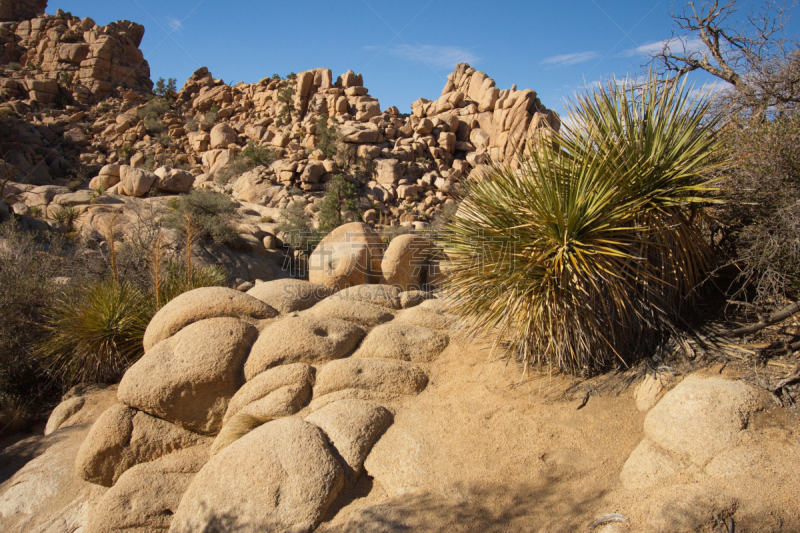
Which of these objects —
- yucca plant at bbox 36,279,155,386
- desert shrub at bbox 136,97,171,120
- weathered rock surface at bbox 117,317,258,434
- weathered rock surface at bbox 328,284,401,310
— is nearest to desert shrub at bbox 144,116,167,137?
desert shrub at bbox 136,97,171,120

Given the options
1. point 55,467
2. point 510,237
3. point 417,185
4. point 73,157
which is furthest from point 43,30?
point 510,237

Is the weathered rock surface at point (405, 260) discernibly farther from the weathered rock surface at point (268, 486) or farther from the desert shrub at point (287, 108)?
the desert shrub at point (287, 108)

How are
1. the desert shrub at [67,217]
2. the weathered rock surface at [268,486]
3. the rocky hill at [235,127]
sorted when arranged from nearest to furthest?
the weathered rock surface at [268,486] → the desert shrub at [67,217] → the rocky hill at [235,127]

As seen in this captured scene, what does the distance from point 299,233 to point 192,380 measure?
1290 centimetres

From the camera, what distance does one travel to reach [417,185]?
95.9 feet

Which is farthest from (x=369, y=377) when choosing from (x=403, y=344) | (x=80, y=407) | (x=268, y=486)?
(x=80, y=407)

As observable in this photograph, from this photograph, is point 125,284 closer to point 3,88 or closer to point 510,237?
point 510,237

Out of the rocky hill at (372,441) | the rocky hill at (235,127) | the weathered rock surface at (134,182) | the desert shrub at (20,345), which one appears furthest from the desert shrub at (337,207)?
the rocky hill at (372,441)

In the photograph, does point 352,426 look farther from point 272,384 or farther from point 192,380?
point 192,380

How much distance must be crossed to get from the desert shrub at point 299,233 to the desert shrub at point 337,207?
2.40ft

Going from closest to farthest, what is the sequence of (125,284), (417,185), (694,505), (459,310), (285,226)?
(694,505)
(459,310)
(125,284)
(285,226)
(417,185)

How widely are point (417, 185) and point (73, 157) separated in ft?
83.0

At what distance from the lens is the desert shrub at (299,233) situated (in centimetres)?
1714

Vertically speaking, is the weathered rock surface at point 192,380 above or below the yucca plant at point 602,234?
below
